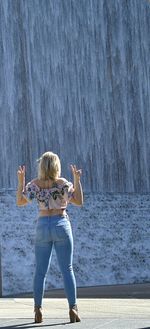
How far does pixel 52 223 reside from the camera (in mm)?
6785

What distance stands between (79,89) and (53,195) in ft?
38.7

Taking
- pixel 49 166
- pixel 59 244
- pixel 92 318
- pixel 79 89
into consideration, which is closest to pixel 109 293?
pixel 79 89

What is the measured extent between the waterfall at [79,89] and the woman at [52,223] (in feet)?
33.4

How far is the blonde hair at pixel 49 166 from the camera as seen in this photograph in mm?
6820

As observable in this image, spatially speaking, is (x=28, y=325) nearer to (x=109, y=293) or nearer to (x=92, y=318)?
(x=92, y=318)

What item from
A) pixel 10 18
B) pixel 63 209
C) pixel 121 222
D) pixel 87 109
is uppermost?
pixel 10 18

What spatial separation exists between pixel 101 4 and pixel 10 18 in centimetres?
266

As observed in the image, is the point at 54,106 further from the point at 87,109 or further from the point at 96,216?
the point at 96,216

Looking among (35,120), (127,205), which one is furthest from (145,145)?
(35,120)

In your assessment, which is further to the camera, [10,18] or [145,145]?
[145,145]

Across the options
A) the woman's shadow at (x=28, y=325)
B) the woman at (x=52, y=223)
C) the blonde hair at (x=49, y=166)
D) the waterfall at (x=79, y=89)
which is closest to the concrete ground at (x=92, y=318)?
the woman's shadow at (x=28, y=325)

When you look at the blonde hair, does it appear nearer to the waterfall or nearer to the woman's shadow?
the woman's shadow

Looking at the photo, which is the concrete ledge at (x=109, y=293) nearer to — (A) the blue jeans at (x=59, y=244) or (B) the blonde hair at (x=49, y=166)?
(A) the blue jeans at (x=59, y=244)

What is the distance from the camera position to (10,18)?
17.6m
